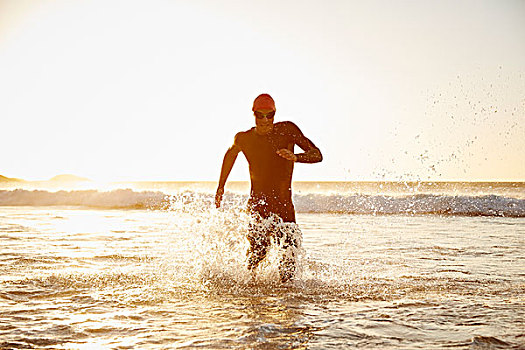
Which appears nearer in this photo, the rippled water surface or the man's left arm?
the rippled water surface

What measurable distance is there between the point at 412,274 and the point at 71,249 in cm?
551

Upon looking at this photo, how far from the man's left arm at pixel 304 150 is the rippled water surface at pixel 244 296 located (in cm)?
99

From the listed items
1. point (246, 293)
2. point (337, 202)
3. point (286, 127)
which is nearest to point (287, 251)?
point (246, 293)

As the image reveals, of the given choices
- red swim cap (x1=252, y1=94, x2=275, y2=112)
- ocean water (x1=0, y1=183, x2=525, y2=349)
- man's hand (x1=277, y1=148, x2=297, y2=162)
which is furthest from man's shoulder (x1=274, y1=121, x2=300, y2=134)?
ocean water (x1=0, y1=183, x2=525, y2=349)

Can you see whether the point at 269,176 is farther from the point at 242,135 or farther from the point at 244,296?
the point at 244,296

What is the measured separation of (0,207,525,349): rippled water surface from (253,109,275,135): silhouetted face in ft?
3.22

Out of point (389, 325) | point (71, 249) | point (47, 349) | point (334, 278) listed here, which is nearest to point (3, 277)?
point (71, 249)

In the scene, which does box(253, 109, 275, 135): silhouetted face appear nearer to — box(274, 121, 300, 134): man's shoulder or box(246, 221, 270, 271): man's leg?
box(274, 121, 300, 134): man's shoulder

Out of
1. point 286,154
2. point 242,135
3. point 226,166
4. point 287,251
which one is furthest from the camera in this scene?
point 226,166

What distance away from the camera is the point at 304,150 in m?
5.16

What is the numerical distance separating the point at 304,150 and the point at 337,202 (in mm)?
18672

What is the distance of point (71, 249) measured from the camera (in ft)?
27.3

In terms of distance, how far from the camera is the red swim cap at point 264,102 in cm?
509

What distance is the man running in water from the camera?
5156 millimetres
